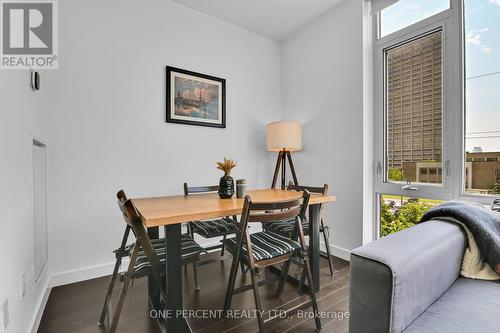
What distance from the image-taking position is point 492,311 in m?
0.90

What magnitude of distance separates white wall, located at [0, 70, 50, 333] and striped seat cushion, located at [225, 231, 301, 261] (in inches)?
45.0

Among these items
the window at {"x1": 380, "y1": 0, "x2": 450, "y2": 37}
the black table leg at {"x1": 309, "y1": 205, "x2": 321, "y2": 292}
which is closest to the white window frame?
the window at {"x1": 380, "y1": 0, "x2": 450, "y2": 37}

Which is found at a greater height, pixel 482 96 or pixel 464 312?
pixel 482 96

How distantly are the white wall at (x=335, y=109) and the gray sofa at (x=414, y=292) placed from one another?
146 centimetres

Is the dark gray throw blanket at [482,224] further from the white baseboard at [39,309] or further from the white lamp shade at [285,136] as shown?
the white baseboard at [39,309]

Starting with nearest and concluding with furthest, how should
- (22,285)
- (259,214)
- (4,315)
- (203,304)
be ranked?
(4,315) < (22,285) < (259,214) < (203,304)

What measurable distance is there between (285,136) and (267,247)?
1.54 m

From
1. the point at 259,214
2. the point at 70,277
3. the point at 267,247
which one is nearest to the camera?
the point at 259,214

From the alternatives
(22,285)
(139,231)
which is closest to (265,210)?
(139,231)

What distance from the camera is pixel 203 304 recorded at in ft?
5.82

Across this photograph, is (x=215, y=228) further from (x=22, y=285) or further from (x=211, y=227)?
(x=22, y=285)

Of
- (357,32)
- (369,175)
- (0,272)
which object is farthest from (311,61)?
(0,272)

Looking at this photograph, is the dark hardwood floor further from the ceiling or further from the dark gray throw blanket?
the ceiling

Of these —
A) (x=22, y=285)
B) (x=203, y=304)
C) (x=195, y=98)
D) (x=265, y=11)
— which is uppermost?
(x=265, y=11)
